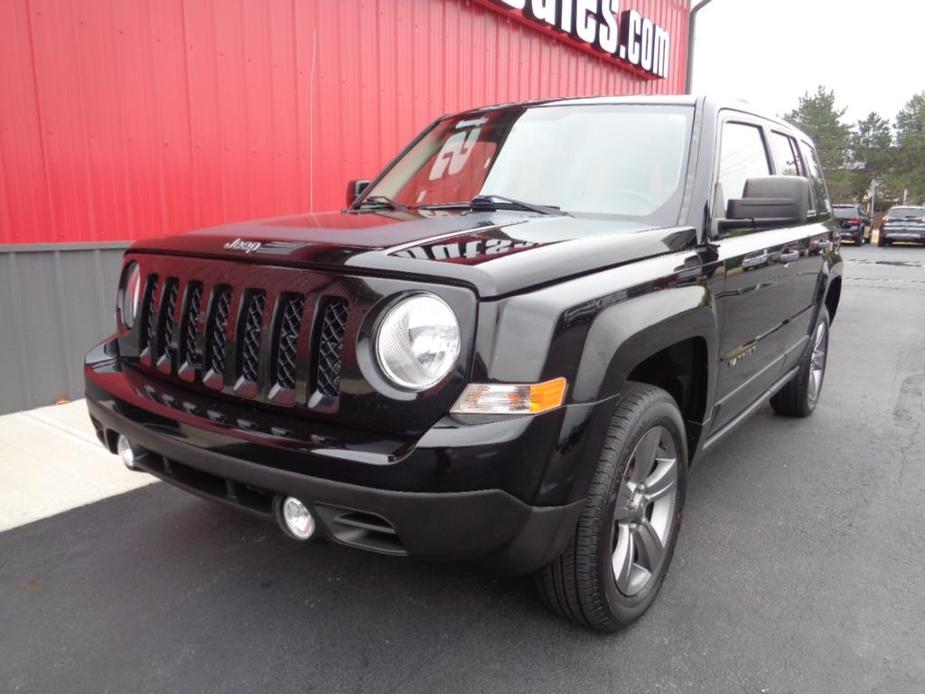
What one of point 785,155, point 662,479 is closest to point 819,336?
point 785,155

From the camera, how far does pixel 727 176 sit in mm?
3006

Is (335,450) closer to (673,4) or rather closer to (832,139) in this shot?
(673,4)

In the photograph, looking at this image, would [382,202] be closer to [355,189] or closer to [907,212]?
[355,189]

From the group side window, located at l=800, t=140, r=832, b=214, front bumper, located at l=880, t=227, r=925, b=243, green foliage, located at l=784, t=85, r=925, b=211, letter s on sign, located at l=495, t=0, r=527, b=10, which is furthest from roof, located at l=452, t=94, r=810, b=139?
green foliage, located at l=784, t=85, r=925, b=211

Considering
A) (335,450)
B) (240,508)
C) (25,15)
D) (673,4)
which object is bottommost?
(240,508)

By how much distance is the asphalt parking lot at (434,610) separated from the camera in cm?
216

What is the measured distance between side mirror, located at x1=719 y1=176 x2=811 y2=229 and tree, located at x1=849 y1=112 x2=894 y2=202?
6502 centimetres

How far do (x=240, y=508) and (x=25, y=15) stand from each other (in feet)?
12.9

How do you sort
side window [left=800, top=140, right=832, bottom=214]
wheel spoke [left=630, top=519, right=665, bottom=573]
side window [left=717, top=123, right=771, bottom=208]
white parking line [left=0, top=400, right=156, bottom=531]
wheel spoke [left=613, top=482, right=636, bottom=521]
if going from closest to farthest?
1. wheel spoke [left=613, top=482, right=636, bottom=521]
2. wheel spoke [left=630, top=519, right=665, bottom=573]
3. side window [left=717, top=123, right=771, bottom=208]
4. white parking line [left=0, top=400, right=156, bottom=531]
5. side window [left=800, top=140, right=832, bottom=214]

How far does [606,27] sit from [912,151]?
56454 millimetres

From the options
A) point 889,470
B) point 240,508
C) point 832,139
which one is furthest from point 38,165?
point 832,139

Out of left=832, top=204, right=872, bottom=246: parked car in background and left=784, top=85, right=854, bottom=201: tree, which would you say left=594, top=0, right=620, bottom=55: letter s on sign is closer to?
left=832, top=204, right=872, bottom=246: parked car in background

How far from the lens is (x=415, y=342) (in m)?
1.87

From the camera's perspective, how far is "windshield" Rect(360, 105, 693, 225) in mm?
2805
